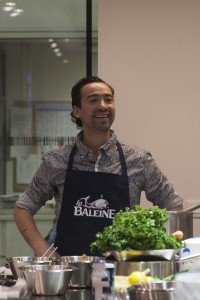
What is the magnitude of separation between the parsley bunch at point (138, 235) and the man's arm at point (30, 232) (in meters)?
1.13

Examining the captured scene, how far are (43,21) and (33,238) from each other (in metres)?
1.76

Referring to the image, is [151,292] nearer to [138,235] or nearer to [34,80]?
[138,235]

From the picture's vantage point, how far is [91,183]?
3.81m

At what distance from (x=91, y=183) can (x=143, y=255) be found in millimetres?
1342

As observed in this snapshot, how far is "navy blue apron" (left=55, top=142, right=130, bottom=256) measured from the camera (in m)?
3.73

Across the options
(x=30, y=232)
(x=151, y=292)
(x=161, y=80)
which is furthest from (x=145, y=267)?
(x=161, y=80)

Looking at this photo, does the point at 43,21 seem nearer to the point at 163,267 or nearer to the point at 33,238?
the point at 33,238

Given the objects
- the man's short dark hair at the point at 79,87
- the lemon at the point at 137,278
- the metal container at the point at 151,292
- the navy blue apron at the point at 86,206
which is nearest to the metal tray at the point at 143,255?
the lemon at the point at 137,278

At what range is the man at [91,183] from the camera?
3754mm

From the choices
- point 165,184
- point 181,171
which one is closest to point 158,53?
point 181,171

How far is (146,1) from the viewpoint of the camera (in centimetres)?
476

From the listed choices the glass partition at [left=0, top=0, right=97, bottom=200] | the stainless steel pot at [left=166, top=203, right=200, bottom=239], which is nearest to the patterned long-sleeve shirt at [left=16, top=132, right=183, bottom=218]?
the stainless steel pot at [left=166, top=203, right=200, bottom=239]

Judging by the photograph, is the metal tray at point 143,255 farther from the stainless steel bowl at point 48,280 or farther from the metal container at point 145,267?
the stainless steel bowl at point 48,280

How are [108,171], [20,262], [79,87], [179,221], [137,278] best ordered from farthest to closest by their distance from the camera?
[79,87] → [108,171] → [179,221] → [20,262] → [137,278]
